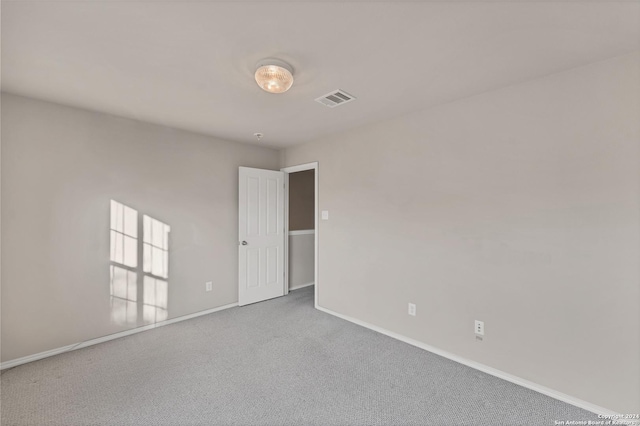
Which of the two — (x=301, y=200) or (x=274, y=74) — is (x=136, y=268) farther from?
(x=301, y=200)

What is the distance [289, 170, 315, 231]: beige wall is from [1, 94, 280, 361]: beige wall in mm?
1607

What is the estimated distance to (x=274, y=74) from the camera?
193 centimetres

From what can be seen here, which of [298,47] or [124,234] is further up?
[298,47]

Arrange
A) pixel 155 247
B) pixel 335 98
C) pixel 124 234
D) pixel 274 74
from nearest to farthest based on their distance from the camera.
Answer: pixel 274 74, pixel 335 98, pixel 124 234, pixel 155 247

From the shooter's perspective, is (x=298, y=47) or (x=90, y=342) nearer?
(x=298, y=47)

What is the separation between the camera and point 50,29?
5.21 ft

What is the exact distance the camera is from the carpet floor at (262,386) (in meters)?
1.83

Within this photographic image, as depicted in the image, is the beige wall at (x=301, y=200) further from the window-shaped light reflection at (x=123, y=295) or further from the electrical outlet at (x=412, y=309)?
the electrical outlet at (x=412, y=309)

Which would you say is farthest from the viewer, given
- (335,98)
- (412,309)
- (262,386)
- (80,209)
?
(412,309)

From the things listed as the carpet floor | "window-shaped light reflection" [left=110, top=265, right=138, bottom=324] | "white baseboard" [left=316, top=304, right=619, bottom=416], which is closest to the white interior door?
the carpet floor

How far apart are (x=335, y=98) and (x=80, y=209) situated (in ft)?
9.23

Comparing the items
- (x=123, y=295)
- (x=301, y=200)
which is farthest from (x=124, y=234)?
(x=301, y=200)

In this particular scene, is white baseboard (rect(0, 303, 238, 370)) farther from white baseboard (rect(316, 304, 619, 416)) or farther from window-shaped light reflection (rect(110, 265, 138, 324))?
white baseboard (rect(316, 304, 619, 416))

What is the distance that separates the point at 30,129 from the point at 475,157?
4.12 m
